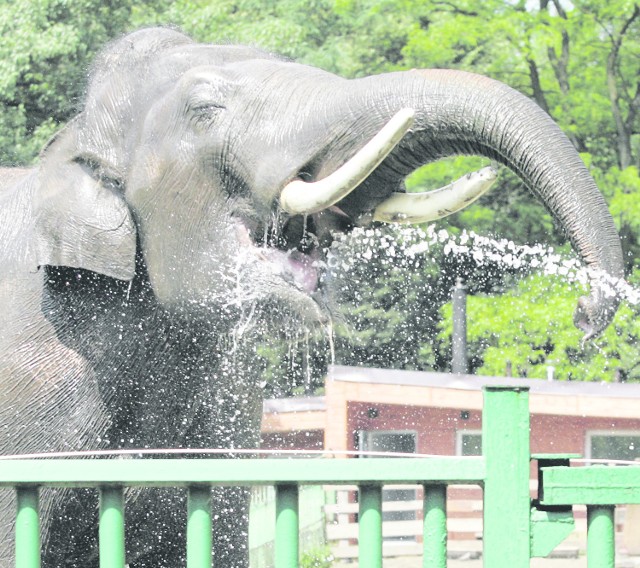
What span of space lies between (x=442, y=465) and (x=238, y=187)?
178cm

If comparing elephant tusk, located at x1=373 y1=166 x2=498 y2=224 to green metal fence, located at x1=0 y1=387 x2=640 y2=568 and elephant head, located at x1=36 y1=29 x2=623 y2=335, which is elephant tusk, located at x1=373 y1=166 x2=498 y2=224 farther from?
green metal fence, located at x1=0 y1=387 x2=640 y2=568

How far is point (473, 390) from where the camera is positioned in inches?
677

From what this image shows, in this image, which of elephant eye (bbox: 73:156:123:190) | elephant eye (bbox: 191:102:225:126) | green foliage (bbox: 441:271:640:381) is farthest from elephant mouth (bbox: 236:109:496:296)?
green foliage (bbox: 441:271:640:381)

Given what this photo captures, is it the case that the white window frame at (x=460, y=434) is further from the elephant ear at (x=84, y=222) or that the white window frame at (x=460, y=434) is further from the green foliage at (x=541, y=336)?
the elephant ear at (x=84, y=222)

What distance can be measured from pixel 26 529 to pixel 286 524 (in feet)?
1.72

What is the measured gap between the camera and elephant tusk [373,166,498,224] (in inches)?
164

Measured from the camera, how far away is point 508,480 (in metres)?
2.83

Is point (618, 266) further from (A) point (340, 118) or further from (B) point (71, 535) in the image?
(B) point (71, 535)

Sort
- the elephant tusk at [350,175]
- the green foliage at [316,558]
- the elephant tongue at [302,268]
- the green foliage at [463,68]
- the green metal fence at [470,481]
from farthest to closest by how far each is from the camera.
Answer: the green foliage at [463,68]
the green foliage at [316,558]
the elephant tongue at [302,268]
the elephant tusk at [350,175]
the green metal fence at [470,481]

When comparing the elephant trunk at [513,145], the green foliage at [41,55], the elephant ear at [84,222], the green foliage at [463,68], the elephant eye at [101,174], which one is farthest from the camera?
the green foliage at [463,68]

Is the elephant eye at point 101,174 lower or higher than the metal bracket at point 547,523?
higher

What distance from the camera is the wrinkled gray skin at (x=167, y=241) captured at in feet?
13.9

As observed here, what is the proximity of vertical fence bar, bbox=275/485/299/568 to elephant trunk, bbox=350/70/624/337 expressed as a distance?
1.10m

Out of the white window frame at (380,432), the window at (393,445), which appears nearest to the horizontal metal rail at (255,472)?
the white window frame at (380,432)
